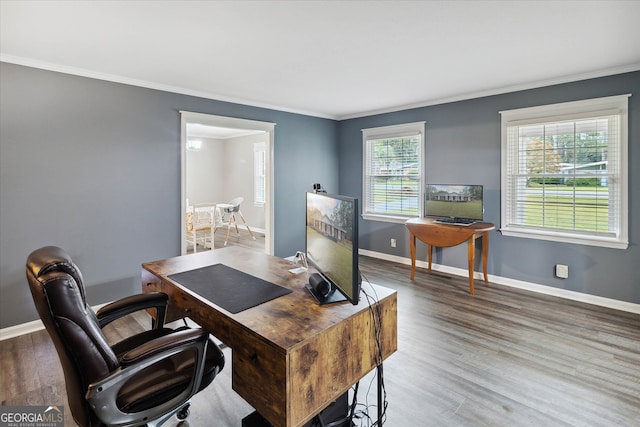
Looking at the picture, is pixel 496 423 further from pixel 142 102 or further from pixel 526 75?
pixel 142 102

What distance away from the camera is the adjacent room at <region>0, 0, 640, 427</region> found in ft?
4.53

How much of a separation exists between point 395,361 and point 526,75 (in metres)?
3.06

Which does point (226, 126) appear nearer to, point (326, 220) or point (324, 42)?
point (324, 42)

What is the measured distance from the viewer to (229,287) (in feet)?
5.85

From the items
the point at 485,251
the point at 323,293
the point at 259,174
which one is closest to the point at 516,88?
the point at 485,251

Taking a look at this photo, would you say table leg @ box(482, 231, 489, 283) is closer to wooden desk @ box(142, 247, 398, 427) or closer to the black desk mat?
wooden desk @ box(142, 247, 398, 427)

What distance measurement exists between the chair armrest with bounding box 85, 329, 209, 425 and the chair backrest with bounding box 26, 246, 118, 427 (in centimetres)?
5

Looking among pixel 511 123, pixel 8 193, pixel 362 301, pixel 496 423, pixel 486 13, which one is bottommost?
pixel 496 423

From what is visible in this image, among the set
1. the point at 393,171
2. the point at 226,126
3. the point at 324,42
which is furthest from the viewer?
the point at 393,171

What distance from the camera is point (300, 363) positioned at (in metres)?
1.19

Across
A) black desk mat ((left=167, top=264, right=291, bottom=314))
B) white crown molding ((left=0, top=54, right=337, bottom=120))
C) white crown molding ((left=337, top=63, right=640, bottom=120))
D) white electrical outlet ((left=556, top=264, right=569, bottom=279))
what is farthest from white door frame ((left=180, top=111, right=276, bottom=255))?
white electrical outlet ((left=556, top=264, right=569, bottom=279))

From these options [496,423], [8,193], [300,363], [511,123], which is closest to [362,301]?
[300,363]

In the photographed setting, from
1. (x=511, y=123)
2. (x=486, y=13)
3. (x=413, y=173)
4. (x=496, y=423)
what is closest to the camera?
(x=496, y=423)

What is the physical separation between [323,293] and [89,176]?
9.28ft
